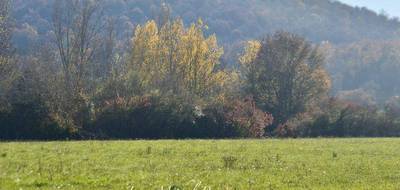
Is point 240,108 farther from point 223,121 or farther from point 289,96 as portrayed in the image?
point 289,96

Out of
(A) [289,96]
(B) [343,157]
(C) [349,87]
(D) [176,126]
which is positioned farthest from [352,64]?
(B) [343,157]

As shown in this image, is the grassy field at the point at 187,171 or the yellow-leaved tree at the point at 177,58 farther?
the yellow-leaved tree at the point at 177,58

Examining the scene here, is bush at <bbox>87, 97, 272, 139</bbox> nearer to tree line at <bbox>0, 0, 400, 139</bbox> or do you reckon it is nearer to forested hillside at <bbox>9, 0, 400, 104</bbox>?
tree line at <bbox>0, 0, 400, 139</bbox>

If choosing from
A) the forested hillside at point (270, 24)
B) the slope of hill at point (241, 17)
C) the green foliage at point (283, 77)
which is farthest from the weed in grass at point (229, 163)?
the slope of hill at point (241, 17)

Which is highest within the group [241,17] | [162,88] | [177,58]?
[241,17]

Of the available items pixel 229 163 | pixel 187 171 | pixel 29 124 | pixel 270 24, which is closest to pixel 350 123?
pixel 29 124

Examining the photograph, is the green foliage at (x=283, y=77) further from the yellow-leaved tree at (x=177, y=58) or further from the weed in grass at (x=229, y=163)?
the weed in grass at (x=229, y=163)

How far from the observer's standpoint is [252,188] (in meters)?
14.2

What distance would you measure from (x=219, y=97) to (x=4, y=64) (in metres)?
22.9

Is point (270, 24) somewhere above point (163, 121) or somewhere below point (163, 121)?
above

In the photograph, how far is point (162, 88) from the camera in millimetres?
60844

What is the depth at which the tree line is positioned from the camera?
4839 cm

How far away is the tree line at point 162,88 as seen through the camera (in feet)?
159

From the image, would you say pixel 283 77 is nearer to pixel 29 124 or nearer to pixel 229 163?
pixel 29 124
